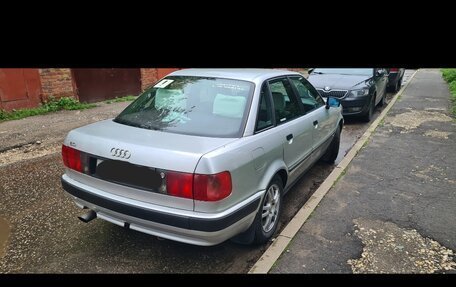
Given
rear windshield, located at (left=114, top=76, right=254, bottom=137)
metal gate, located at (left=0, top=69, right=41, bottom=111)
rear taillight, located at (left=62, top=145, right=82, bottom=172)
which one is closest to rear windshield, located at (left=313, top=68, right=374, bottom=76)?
rear windshield, located at (left=114, top=76, right=254, bottom=137)

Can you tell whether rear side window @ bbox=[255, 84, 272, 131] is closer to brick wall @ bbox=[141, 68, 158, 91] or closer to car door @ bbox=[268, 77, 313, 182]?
car door @ bbox=[268, 77, 313, 182]

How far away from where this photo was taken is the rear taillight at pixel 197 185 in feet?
7.89

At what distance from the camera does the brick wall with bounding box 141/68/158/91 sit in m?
11.1

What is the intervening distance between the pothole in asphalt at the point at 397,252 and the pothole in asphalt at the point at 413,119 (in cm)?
450

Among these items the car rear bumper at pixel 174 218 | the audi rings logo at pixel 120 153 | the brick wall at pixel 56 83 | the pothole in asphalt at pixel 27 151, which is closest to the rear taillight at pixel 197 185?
the car rear bumper at pixel 174 218

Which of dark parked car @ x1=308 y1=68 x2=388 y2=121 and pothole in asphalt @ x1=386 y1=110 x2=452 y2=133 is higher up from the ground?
dark parked car @ x1=308 y1=68 x2=388 y2=121

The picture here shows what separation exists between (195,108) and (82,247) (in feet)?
5.33

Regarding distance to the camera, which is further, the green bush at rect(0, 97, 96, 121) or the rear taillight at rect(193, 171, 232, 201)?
the green bush at rect(0, 97, 96, 121)

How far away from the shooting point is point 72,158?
297 cm

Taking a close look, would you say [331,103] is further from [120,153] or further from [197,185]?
[120,153]

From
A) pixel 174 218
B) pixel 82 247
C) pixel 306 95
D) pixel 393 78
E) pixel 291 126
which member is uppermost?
pixel 306 95

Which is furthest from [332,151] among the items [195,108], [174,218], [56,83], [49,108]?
[56,83]

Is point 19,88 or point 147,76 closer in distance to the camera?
point 19,88

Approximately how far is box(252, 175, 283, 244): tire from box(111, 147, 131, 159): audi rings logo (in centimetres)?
120
